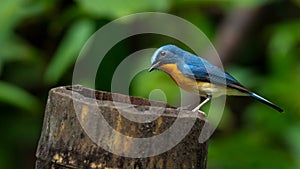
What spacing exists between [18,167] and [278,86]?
3.53 feet

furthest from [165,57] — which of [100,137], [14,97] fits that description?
[14,97]

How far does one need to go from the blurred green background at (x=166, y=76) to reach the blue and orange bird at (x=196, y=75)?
0.82m

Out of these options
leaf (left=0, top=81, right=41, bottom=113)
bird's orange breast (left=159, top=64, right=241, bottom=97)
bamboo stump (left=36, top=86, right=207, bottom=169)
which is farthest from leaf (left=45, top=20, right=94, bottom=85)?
bamboo stump (left=36, top=86, right=207, bottom=169)

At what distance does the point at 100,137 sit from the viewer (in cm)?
104

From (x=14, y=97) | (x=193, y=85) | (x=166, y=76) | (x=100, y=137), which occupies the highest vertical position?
(x=166, y=76)

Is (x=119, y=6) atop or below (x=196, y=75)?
atop

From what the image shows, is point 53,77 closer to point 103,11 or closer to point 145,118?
point 103,11

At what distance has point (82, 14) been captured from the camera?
8.29 feet

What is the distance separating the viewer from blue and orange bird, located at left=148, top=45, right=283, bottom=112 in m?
1.38

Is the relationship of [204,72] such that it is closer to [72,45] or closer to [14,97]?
[72,45]

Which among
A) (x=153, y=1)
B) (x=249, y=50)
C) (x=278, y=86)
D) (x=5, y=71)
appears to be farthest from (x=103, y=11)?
(x=249, y=50)

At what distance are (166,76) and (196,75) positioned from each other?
1303mm

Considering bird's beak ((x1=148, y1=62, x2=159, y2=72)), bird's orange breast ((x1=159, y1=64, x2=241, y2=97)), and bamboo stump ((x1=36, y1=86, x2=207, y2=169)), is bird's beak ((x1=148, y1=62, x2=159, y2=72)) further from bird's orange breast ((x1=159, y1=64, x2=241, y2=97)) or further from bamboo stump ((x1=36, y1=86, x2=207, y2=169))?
bamboo stump ((x1=36, y1=86, x2=207, y2=169))

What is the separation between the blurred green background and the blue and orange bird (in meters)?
0.82
